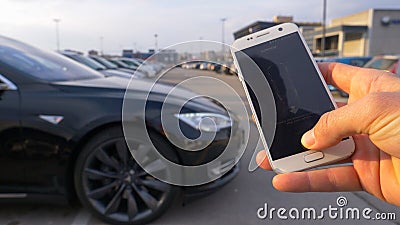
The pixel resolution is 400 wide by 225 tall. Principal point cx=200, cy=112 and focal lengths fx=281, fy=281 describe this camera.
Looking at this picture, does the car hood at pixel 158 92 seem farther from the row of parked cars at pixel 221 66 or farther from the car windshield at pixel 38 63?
the row of parked cars at pixel 221 66

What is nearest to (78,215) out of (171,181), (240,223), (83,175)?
(83,175)

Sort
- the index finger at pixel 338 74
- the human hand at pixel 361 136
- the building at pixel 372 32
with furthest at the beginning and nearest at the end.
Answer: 1. the building at pixel 372 32
2. the index finger at pixel 338 74
3. the human hand at pixel 361 136

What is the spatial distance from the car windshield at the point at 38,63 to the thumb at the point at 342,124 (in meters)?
2.23

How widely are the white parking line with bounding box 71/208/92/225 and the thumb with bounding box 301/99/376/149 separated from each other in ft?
6.57

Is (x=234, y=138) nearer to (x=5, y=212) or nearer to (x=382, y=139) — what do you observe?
(x=382, y=139)

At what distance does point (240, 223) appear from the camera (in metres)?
2.39

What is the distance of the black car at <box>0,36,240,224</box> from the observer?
7.13 feet

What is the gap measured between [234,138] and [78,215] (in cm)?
153

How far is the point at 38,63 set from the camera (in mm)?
2699

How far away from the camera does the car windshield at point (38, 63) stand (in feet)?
7.97

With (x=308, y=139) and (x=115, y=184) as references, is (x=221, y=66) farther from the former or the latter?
(x=115, y=184)

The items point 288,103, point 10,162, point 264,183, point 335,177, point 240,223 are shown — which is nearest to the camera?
point 288,103

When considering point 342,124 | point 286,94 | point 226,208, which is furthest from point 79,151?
point 342,124

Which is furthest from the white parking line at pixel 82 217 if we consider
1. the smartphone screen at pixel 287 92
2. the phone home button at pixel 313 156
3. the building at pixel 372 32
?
the building at pixel 372 32
